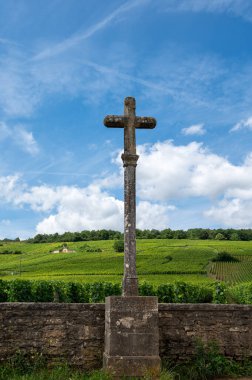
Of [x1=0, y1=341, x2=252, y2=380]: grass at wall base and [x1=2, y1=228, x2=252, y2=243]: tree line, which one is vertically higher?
[x1=2, y1=228, x2=252, y2=243]: tree line

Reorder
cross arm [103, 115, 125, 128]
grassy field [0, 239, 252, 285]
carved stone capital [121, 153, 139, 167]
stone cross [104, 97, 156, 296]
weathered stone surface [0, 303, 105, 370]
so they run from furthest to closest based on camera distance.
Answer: grassy field [0, 239, 252, 285], cross arm [103, 115, 125, 128], carved stone capital [121, 153, 139, 167], weathered stone surface [0, 303, 105, 370], stone cross [104, 97, 156, 296]

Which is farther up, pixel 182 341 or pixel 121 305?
pixel 121 305

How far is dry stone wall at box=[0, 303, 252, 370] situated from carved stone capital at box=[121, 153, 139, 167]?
2704 mm

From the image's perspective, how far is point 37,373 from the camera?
310 inches

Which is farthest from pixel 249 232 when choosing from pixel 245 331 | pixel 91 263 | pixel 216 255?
pixel 245 331

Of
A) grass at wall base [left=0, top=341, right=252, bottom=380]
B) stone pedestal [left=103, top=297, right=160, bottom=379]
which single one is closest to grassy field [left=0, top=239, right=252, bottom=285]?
grass at wall base [left=0, top=341, right=252, bottom=380]

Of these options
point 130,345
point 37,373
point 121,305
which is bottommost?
point 37,373

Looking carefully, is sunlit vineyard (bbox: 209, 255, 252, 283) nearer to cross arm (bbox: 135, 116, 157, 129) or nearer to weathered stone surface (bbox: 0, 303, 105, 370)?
weathered stone surface (bbox: 0, 303, 105, 370)

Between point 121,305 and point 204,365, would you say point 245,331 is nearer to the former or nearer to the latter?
point 204,365

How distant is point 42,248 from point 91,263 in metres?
37.1

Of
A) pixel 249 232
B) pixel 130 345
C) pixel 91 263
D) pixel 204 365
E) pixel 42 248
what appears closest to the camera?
pixel 130 345

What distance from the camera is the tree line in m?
105

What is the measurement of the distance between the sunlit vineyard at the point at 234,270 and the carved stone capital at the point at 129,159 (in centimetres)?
4286

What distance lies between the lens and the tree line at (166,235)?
105 m
